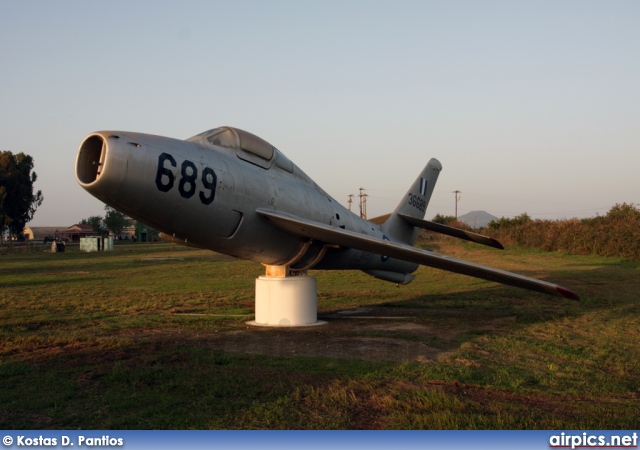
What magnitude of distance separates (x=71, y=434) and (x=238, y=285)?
1702 centimetres

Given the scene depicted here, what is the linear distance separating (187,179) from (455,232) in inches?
286

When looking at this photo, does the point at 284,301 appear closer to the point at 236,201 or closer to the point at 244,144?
the point at 236,201

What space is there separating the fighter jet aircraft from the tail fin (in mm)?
2453

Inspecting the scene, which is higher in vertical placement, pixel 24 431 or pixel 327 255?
pixel 327 255

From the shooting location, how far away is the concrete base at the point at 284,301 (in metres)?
11.6

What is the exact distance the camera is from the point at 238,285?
21859mm

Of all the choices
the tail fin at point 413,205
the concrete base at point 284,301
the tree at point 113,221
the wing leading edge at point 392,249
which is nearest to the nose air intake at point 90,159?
the wing leading edge at point 392,249

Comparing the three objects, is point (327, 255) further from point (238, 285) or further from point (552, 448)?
point (238, 285)

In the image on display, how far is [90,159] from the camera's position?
8273mm

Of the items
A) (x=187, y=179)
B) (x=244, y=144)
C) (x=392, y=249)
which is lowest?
(x=392, y=249)

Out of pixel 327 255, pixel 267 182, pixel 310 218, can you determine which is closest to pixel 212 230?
pixel 267 182

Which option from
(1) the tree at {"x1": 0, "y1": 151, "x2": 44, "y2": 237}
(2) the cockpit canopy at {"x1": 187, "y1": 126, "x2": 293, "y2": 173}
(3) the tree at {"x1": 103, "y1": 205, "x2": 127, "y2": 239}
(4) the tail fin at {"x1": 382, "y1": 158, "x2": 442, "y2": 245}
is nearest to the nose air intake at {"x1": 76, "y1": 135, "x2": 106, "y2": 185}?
(2) the cockpit canopy at {"x1": 187, "y1": 126, "x2": 293, "y2": 173}

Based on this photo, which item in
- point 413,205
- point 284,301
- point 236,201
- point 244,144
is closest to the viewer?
point 236,201

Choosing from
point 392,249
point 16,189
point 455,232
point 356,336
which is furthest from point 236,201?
point 16,189
